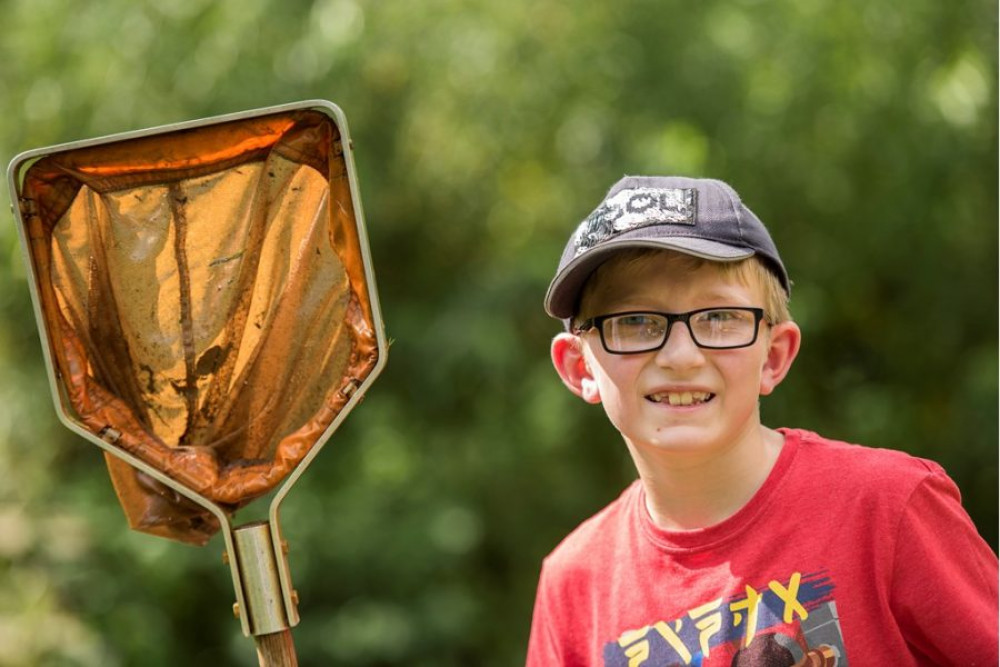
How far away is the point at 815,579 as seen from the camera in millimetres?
1574

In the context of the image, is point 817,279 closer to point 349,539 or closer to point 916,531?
point 349,539

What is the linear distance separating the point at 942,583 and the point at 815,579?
15cm

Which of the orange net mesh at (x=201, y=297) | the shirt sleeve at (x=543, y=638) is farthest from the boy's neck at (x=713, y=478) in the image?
the orange net mesh at (x=201, y=297)

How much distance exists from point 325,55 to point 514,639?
2032mm

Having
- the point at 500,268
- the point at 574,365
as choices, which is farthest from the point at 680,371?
the point at 500,268

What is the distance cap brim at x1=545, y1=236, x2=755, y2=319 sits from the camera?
5.20ft

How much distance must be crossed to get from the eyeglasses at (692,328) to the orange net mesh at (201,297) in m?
0.34

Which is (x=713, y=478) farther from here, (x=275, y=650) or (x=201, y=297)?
(x=201, y=297)

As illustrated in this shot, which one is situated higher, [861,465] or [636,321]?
[636,321]

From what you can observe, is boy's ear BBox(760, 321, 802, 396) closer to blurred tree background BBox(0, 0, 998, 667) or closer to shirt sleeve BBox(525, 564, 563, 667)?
shirt sleeve BBox(525, 564, 563, 667)

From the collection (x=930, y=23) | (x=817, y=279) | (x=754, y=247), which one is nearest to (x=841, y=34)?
(x=930, y=23)

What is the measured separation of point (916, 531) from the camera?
154 centimetres

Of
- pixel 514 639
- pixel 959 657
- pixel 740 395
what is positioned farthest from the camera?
pixel 514 639

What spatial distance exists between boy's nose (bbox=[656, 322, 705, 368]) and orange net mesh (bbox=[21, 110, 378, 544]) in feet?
1.28
